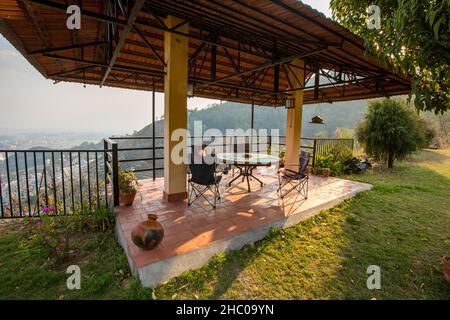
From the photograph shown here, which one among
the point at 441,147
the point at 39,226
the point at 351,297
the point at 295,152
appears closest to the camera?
the point at 351,297

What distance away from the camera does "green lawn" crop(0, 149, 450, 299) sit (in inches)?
82.6

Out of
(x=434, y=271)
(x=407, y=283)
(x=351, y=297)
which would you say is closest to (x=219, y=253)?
(x=351, y=297)

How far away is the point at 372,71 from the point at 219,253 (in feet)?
20.0

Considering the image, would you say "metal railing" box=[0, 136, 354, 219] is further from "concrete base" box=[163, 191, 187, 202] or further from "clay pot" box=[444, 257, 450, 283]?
"clay pot" box=[444, 257, 450, 283]

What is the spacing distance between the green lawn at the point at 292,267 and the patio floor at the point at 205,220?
0.12 meters

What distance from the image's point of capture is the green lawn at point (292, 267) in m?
2.10

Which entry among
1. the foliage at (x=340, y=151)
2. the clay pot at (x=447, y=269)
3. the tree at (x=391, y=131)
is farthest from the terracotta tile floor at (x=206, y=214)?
the tree at (x=391, y=131)

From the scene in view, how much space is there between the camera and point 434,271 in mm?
2539

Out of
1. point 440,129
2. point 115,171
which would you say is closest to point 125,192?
point 115,171

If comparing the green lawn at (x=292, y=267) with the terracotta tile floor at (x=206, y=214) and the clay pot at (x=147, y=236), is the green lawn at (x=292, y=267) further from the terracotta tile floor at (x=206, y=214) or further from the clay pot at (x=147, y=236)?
the clay pot at (x=147, y=236)

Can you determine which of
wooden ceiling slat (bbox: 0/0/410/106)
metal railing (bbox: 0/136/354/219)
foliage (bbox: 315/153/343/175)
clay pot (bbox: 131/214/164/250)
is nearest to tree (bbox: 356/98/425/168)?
foliage (bbox: 315/153/343/175)

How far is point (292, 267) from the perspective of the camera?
2471mm

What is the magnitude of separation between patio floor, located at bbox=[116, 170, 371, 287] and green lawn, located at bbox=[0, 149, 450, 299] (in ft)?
0.41
